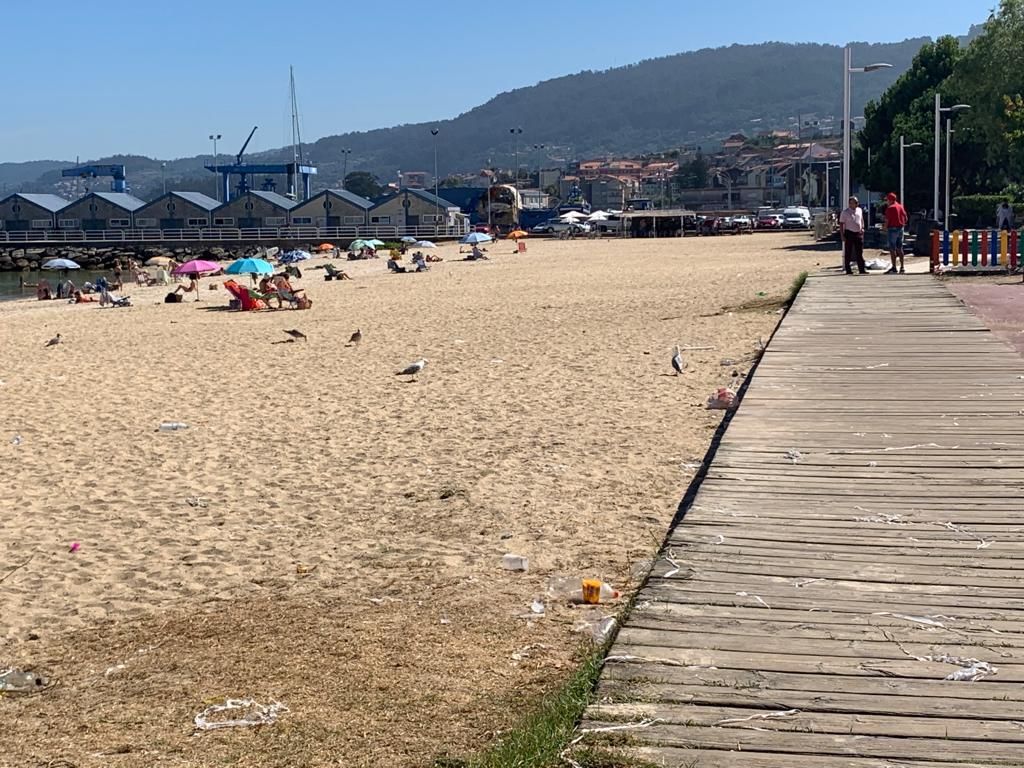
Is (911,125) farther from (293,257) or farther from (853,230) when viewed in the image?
(853,230)

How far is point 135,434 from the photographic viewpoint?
10312 mm

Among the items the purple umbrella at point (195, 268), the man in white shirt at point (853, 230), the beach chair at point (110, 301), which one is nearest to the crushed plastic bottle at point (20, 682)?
the man in white shirt at point (853, 230)

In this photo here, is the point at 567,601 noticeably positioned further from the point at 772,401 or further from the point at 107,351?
the point at 107,351

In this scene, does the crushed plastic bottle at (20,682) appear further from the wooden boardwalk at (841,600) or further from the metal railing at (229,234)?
the metal railing at (229,234)

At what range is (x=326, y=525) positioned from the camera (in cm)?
718

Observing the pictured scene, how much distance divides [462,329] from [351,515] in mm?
11033

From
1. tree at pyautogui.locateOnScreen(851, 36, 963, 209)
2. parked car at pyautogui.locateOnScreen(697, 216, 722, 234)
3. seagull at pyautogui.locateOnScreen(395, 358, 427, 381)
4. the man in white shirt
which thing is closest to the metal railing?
parked car at pyautogui.locateOnScreen(697, 216, 722, 234)

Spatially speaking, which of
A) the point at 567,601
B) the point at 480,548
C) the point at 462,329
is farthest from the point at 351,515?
the point at 462,329

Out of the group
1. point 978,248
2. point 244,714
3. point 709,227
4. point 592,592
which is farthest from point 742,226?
point 244,714

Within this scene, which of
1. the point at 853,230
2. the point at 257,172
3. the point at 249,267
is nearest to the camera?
the point at 853,230

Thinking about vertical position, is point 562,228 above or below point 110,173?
below

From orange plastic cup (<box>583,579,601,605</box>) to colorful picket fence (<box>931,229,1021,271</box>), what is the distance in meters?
17.2

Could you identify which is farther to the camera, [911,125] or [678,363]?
[911,125]

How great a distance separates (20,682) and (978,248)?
19.7m
